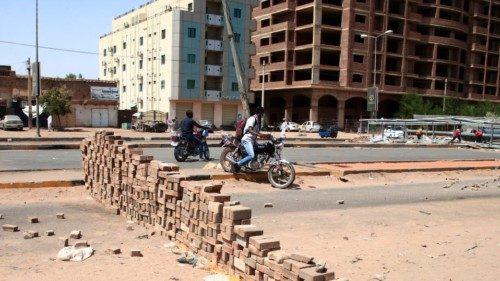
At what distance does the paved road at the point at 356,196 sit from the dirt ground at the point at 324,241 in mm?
502

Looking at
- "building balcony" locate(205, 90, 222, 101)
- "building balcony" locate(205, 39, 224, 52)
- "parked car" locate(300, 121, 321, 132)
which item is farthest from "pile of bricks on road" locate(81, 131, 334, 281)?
"parked car" locate(300, 121, 321, 132)

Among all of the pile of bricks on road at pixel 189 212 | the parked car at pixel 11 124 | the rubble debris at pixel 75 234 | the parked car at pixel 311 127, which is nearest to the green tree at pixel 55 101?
the parked car at pixel 11 124

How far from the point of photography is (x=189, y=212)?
643 centimetres

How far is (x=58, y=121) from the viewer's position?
45250 mm

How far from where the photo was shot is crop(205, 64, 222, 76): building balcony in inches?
2097

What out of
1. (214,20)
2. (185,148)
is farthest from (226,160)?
(214,20)

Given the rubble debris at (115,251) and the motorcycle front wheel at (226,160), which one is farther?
the motorcycle front wheel at (226,160)

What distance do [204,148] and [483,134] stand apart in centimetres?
2622

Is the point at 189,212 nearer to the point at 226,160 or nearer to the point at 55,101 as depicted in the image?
the point at 226,160

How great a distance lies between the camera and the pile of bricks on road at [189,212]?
15.0 feet

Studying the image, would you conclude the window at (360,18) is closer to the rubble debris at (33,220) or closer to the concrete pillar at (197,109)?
the concrete pillar at (197,109)

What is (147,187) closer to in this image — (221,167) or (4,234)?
(4,234)

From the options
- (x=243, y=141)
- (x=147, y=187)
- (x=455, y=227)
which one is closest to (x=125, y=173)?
(x=147, y=187)

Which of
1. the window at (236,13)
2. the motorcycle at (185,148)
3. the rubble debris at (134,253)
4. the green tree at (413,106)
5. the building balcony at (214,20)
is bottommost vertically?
the rubble debris at (134,253)
